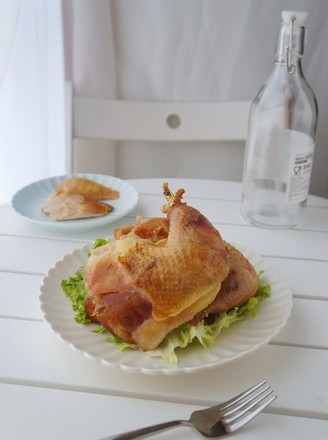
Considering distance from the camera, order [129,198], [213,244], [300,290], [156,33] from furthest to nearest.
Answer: [156,33], [129,198], [300,290], [213,244]

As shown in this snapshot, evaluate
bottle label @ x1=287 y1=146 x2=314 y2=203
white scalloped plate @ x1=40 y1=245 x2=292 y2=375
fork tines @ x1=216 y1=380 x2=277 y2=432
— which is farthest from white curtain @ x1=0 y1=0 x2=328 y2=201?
fork tines @ x1=216 y1=380 x2=277 y2=432

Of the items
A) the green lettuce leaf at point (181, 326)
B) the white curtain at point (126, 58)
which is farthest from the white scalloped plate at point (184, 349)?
the white curtain at point (126, 58)

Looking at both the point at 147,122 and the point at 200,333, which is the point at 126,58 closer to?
the point at 147,122

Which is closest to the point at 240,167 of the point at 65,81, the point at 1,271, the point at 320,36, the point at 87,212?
the point at 320,36

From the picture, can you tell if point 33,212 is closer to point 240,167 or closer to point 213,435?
point 213,435

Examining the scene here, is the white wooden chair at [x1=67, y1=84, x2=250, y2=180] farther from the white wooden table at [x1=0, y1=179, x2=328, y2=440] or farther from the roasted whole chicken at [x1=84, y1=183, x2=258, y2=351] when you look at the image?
the roasted whole chicken at [x1=84, y1=183, x2=258, y2=351]

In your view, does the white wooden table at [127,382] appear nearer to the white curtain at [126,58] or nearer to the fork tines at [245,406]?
the fork tines at [245,406]
